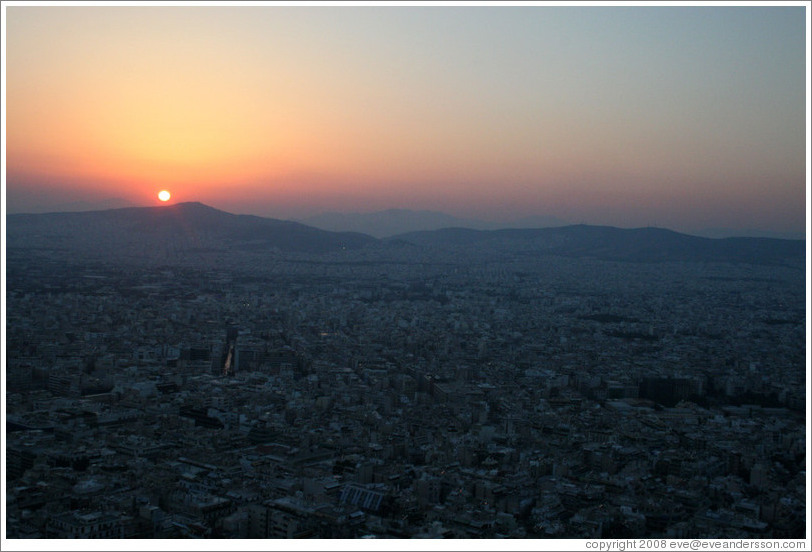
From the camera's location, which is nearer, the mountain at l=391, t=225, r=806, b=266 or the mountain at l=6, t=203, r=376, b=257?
the mountain at l=6, t=203, r=376, b=257

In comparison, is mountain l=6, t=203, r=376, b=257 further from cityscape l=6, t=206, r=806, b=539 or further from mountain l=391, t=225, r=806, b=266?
cityscape l=6, t=206, r=806, b=539

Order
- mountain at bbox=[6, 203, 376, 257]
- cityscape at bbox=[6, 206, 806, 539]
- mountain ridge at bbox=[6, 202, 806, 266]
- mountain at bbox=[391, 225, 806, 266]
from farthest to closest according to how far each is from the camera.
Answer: mountain at bbox=[391, 225, 806, 266] → mountain ridge at bbox=[6, 202, 806, 266] → mountain at bbox=[6, 203, 376, 257] → cityscape at bbox=[6, 206, 806, 539]

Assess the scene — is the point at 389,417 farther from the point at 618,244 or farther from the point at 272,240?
the point at 618,244

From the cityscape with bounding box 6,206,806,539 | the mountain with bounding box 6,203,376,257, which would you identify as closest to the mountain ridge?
the mountain with bounding box 6,203,376,257

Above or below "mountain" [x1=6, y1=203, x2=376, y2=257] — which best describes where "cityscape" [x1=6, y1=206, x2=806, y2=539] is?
below

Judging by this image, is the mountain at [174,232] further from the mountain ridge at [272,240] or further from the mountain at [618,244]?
the mountain at [618,244]

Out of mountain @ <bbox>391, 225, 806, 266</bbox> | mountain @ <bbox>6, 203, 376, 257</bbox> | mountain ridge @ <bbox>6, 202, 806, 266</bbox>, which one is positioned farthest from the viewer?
mountain @ <bbox>391, 225, 806, 266</bbox>

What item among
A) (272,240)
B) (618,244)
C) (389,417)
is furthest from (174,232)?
(389,417)
